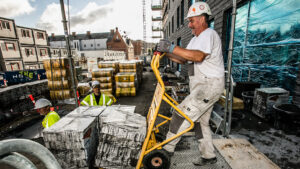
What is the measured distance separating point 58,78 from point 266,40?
32.6ft

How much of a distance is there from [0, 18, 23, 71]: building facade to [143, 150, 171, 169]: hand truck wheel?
35.3 m

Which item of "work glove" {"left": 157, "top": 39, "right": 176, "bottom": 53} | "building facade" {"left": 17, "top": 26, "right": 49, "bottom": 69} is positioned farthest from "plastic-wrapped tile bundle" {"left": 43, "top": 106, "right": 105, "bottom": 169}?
"building facade" {"left": 17, "top": 26, "right": 49, "bottom": 69}

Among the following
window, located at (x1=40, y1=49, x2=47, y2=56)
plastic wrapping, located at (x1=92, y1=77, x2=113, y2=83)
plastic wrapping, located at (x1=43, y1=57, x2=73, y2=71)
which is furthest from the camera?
window, located at (x1=40, y1=49, x2=47, y2=56)

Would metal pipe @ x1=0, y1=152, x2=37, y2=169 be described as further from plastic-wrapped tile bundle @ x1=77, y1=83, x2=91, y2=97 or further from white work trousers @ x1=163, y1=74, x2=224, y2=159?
plastic-wrapped tile bundle @ x1=77, y1=83, x2=91, y2=97

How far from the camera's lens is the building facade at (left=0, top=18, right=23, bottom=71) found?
25328 millimetres

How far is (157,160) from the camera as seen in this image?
7.35 ft

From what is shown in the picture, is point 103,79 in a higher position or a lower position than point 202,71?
lower

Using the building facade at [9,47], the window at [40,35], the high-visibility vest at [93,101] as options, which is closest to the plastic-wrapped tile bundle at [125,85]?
the high-visibility vest at [93,101]

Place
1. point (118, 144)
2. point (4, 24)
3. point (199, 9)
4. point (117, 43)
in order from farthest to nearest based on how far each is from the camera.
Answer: point (117, 43) < point (4, 24) < point (118, 144) < point (199, 9)

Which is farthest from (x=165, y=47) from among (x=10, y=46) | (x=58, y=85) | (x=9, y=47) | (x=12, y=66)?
(x=10, y=46)

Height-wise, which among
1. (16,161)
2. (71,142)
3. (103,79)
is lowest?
(71,142)

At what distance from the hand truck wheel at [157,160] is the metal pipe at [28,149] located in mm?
1440

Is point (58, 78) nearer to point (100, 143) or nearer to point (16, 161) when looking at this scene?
point (100, 143)

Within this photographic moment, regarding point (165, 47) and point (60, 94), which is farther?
point (60, 94)
